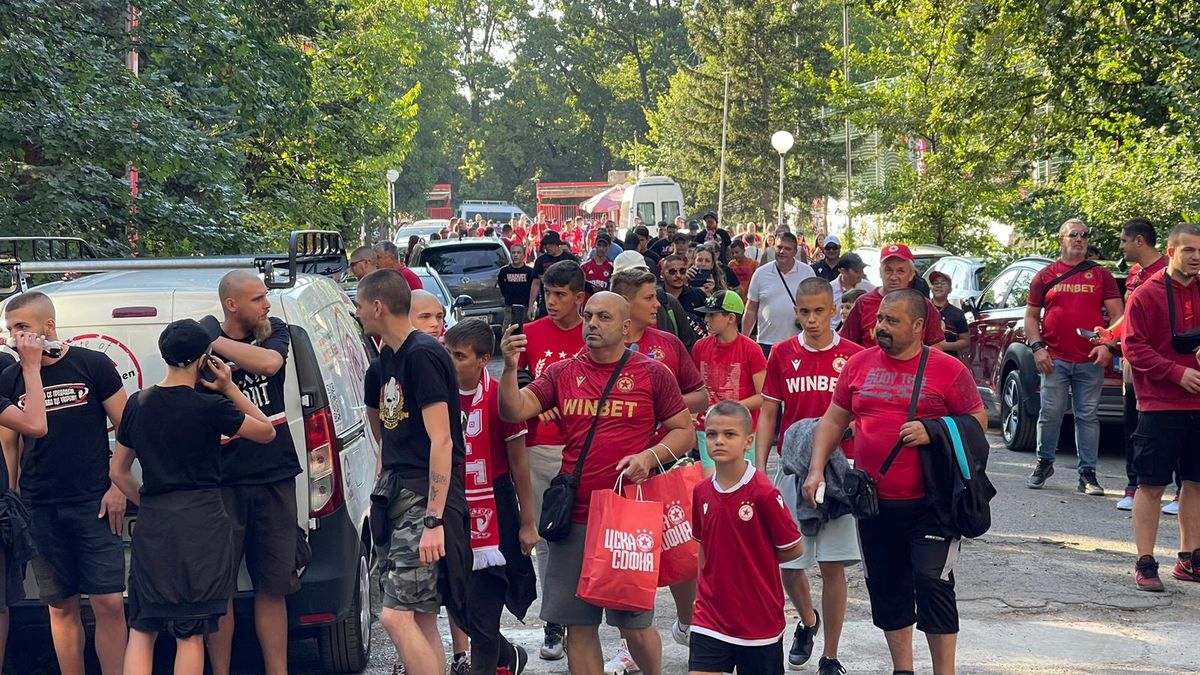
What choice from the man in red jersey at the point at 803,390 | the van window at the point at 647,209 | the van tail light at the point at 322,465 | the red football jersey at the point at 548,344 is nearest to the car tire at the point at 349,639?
the van tail light at the point at 322,465

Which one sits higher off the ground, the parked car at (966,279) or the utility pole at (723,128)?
the utility pole at (723,128)

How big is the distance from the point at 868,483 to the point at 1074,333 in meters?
5.43

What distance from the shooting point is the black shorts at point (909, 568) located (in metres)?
5.54

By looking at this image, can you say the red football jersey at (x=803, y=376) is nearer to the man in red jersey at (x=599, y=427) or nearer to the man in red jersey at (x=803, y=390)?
the man in red jersey at (x=803, y=390)

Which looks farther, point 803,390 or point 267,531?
point 803,390

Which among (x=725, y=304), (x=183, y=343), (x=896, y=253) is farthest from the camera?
(x=896, y=253)

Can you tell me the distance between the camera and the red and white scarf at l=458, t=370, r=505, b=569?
572 cm

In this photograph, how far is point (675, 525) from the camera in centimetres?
565

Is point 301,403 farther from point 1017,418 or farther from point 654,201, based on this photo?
point 654,201

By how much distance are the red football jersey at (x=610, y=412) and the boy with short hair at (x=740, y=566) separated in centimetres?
46

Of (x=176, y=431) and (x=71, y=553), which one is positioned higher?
(x=176, y=431)

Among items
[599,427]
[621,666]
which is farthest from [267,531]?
[621,666]

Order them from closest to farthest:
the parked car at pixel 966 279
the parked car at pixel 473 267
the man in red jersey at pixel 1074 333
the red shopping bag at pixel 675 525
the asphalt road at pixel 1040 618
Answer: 1. the red shopping bag at pixel 675 525
2. the asphalt road at pixel 1040 618
3. the man in red jersey at pixel 1074 333
4. the parked car at pixel 966 279
5. the parked car at pixel 473 267

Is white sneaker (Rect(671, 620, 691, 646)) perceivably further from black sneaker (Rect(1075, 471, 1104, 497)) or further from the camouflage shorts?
black sneaker (Rect(1075, 471, 1104, 497))
